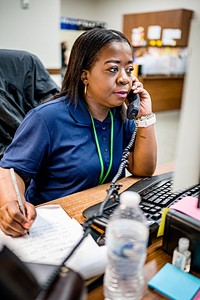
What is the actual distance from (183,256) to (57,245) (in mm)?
292

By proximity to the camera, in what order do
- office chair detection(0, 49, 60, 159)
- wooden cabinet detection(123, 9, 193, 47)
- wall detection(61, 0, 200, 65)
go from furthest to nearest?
wall detection(61, 0, 200, 65) → wooden cabinet detection(123, 9, 193, 47) → office chair detection(0, 49, 60, 159)

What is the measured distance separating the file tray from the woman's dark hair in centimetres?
63

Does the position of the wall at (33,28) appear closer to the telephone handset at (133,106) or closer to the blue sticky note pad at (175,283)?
the telephone handset at (133,106)

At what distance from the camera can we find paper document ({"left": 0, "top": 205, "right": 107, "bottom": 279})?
633 millimetres

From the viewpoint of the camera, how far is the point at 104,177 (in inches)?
46.7

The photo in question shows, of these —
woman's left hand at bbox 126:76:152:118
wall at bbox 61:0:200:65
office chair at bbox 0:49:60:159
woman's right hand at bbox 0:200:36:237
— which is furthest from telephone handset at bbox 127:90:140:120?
wall at bbox 61:0:200:65

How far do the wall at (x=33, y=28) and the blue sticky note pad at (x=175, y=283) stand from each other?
2830 millimetres

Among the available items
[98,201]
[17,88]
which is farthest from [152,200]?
[17,88]

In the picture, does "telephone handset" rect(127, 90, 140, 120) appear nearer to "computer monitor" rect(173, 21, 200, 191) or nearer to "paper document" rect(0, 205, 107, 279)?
"paper document" rect(0, 205, 107, 279)

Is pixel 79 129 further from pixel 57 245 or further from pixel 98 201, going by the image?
pixel 57 245

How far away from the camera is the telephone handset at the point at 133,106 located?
1232mm

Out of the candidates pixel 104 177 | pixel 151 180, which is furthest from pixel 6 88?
pixel 151 180

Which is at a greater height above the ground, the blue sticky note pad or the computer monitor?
the computer monitor

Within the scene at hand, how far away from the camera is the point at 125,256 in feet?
1.78
